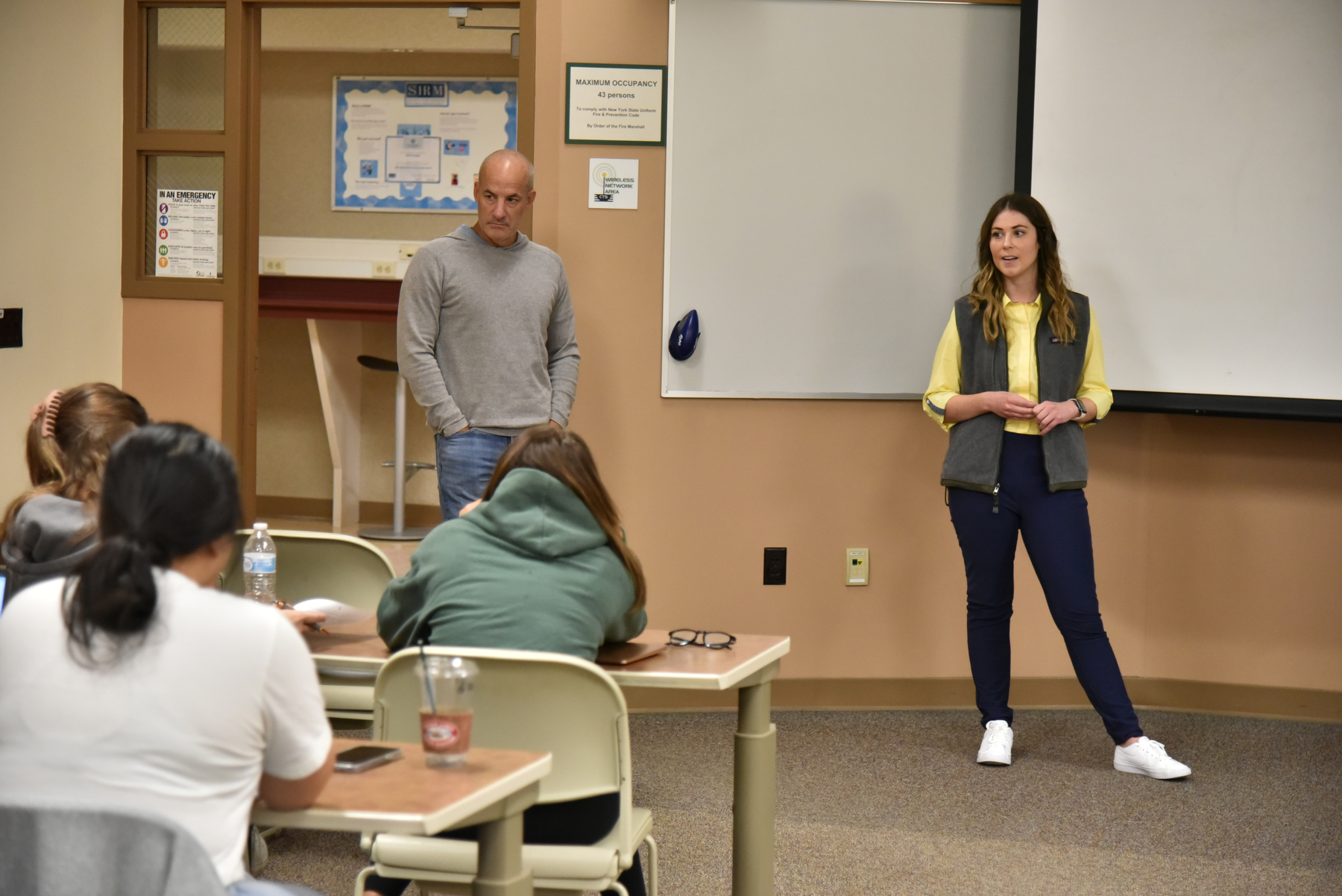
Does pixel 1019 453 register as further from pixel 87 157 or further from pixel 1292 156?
pixel 87 157

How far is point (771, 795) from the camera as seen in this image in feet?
8.34

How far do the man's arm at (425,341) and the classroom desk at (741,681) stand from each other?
3.93ft

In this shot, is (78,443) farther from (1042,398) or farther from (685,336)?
(1042,398)

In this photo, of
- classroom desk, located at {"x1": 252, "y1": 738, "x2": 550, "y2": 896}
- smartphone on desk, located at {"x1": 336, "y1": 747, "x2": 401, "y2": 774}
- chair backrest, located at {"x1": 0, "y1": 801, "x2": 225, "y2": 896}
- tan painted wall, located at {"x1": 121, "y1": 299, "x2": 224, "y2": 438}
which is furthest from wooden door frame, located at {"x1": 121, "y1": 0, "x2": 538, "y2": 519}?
chair backrest, located at {"x1": 0, "y1": 801, "x2": 225, "y2": 896}

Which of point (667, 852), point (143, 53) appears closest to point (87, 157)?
point (143, 53)

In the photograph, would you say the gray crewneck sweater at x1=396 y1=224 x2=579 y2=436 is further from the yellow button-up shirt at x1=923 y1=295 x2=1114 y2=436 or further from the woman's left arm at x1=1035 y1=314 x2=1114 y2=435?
A: the woman's left arm at x1=1035 y1=314 x2=1114 y2=435

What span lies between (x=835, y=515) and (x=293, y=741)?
308 cm

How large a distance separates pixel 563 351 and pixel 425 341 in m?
0.43

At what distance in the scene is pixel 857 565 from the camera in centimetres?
439

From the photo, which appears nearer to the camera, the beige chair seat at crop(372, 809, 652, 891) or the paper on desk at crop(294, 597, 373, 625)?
the beige chair seat at crop(372, 809, 652, 891)

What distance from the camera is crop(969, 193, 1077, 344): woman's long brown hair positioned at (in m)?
3.75

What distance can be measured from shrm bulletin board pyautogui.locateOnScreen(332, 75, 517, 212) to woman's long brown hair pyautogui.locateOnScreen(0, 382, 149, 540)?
4.94 metres

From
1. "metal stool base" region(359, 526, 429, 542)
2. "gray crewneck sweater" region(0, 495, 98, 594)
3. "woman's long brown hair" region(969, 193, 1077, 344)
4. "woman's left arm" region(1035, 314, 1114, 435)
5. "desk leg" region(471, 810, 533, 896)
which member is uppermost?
"woman's long brown hair" region(969, 193, 1077, 344)

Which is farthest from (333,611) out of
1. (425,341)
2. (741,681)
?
(425,341)
